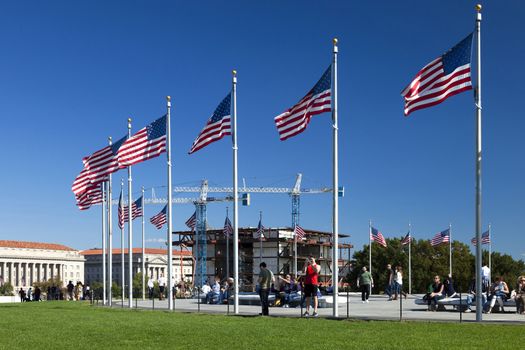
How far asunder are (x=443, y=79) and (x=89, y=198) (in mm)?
26482

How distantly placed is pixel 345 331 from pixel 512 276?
101 meters

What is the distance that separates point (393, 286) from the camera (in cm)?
4944

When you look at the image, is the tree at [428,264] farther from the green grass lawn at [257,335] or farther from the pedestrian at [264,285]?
the green grass lawn at [257,335]

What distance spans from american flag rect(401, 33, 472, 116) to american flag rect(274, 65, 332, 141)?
3.91 m

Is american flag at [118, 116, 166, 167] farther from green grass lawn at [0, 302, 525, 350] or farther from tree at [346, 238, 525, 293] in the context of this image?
tree at [346, 238, 525, 293]

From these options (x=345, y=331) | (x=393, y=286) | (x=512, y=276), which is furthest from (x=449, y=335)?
(x=512, y=276)

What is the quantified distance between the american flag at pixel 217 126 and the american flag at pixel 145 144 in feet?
13.3

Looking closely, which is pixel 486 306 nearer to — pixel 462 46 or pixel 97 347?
pixel 462 46

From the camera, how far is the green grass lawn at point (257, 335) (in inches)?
696

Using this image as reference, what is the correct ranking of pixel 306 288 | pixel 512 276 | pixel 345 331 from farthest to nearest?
pixel 512 276 → pixel 306 288 → pixel 345 331

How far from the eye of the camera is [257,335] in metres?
20.1

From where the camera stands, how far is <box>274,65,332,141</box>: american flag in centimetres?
2880

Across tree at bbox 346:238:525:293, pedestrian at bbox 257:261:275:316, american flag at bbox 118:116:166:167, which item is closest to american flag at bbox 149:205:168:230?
american flag at bbox 118:116:166:167

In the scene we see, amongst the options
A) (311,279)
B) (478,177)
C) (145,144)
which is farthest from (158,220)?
(478,177)
